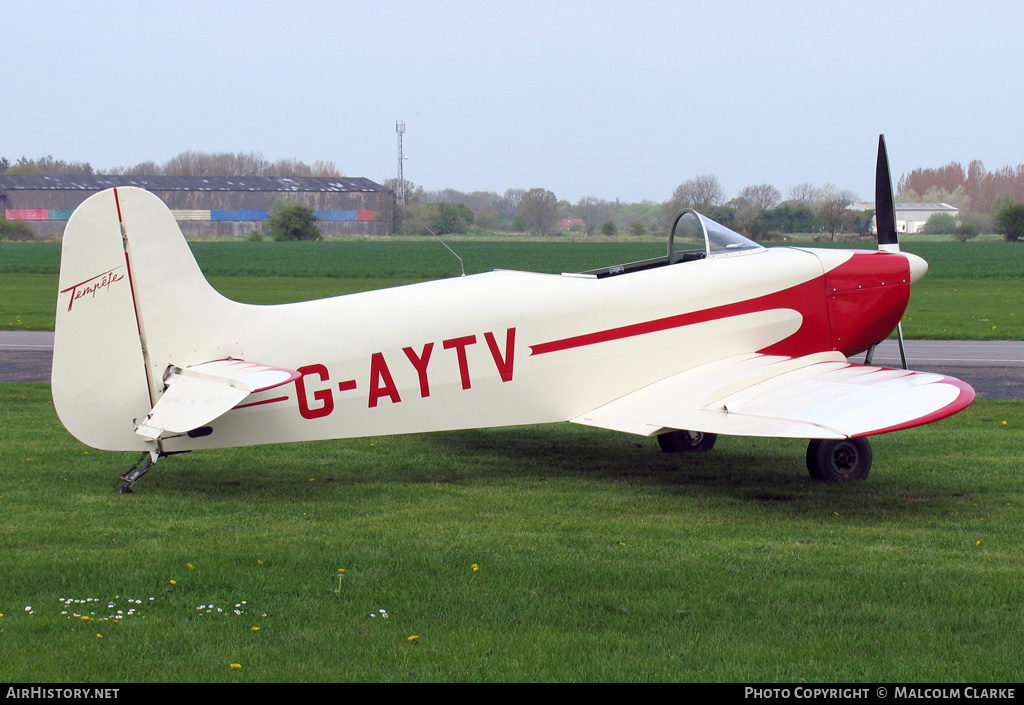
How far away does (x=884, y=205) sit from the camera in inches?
436

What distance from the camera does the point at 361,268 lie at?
44.7m

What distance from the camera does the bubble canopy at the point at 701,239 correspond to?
975 cm

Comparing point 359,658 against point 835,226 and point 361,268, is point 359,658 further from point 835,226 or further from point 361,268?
point 835,226

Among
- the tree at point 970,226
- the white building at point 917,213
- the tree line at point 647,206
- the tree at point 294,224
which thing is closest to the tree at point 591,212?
the tree line at point 647,206

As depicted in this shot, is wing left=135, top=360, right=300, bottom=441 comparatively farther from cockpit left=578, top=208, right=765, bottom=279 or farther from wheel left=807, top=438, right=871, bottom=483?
wheel left=807, top=438, right=871, bottom=483

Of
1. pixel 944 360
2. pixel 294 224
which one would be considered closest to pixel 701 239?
pixel 944 360

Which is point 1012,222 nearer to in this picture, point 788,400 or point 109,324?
point 788,400

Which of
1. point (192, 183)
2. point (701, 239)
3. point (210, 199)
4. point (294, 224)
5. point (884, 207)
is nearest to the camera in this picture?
point (701, 239)

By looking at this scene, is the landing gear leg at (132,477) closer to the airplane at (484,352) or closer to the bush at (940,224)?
the airplane at (484,352)

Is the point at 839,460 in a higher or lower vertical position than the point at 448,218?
lower

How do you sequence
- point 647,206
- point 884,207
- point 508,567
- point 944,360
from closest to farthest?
1. point 508,567
2. point 884,207
3. point 944,360
4. point 647,206

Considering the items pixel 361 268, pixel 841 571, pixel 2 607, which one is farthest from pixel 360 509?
pixel 361 268

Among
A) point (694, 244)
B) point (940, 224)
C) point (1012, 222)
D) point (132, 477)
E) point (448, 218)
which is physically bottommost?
point (132, 477)

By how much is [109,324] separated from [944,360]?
1385 centimetres
